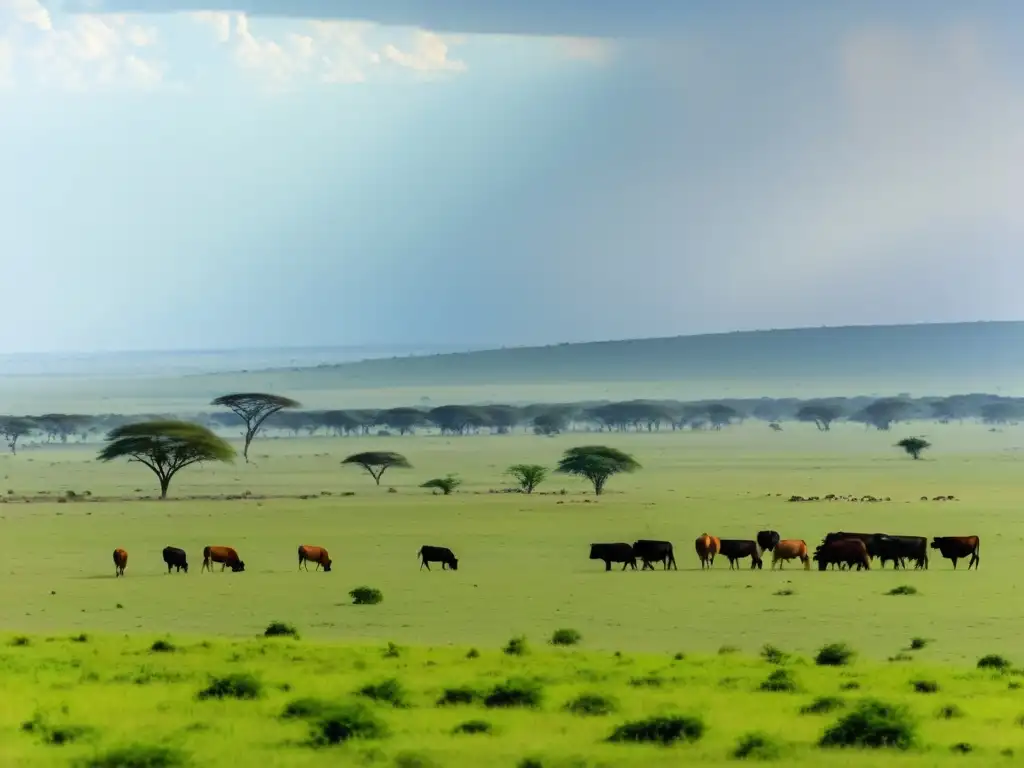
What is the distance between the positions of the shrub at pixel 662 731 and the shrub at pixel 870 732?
1.42 meters

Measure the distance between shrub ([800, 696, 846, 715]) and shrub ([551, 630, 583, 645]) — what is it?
909cm

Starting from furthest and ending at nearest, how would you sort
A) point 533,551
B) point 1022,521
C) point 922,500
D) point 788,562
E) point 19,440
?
point 19,440, point 922,500, point 1022,521, point 533,551, point 788,562

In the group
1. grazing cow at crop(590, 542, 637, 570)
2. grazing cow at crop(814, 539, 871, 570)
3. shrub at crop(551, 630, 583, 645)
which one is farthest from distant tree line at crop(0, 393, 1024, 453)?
shrub at crop(551, 630, 583, 645)

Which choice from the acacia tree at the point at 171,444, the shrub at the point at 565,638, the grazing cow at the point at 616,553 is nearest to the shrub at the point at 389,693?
the shrub at the point at 565,638

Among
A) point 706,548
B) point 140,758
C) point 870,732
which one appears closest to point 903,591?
point 706,548

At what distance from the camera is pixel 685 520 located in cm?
6291

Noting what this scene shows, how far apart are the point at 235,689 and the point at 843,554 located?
25.3 m

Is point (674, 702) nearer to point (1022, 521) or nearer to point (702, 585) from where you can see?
point (702, 585)

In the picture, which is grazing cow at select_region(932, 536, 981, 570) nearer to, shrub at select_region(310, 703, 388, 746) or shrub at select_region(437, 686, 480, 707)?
shrub at select_region(437, 686, 480, 707)

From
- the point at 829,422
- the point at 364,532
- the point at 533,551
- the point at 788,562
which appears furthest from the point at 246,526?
the point at 829,422

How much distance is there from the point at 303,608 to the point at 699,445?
100178 millimetres

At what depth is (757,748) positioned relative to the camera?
745 inches

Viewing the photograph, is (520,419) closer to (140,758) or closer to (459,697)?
(459,697)

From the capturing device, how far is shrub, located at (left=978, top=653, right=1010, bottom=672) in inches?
1063
